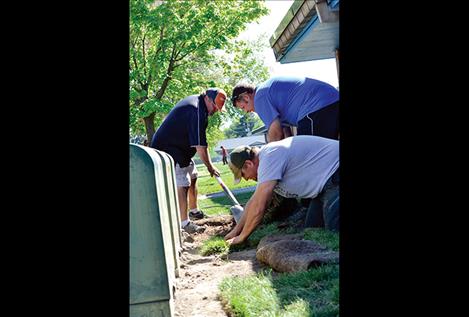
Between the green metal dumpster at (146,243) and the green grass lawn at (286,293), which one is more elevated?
the green metal dumpster at (146,243)

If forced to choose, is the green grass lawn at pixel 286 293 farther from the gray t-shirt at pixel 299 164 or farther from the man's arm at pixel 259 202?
the gray t-shirt at pixel 299 164

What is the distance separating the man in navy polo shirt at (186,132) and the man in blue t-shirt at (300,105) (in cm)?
87

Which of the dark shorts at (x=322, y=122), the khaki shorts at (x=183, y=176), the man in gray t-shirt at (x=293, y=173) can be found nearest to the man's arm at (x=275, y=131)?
the dark shorts at (x=322, y=122)

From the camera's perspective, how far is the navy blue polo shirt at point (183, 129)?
5969 millimetres

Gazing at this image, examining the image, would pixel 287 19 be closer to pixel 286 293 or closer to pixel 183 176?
pixel 183 176

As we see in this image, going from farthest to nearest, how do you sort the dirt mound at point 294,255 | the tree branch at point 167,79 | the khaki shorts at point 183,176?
the tree branch at point 167,79 < the khaki shorts at point 183,176 < the dirt mound at point 294,255

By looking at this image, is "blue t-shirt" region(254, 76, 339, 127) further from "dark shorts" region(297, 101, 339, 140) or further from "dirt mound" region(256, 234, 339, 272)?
"dirt mound" region(256, 234, 339, 272)
